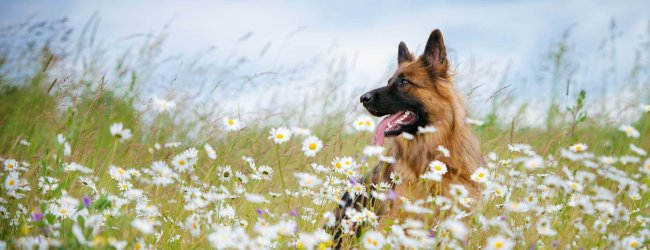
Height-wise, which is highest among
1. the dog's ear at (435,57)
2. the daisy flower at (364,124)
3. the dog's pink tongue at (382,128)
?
the daisy flower at (364,124)

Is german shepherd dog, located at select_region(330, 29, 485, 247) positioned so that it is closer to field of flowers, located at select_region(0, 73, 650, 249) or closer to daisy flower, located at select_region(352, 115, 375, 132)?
field of flowers, located at select_region(0, 73, 650, 249)

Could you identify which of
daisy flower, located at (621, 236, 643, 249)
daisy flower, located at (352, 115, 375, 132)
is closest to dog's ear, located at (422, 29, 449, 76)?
daisy flower, located at (352, 115, 375, 132)

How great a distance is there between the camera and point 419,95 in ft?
13.9

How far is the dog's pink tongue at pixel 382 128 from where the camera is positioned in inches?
155

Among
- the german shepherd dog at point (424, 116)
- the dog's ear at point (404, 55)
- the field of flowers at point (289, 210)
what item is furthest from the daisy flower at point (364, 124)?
the dog's ear at point (404, 55)

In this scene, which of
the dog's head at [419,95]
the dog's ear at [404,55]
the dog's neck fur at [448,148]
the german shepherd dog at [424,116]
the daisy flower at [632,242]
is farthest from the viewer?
the dog's ear at [404,55]

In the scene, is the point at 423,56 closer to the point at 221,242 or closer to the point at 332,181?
the point at 332,181

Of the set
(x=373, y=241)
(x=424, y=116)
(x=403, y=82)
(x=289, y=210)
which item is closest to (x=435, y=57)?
(x=403, y=82)

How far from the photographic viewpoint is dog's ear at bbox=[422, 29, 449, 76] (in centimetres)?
420

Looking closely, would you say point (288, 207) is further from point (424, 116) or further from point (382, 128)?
point (424, 116)

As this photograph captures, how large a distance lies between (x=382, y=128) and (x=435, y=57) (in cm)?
72

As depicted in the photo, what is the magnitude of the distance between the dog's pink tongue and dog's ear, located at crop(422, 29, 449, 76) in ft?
1.42

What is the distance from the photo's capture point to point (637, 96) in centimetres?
687

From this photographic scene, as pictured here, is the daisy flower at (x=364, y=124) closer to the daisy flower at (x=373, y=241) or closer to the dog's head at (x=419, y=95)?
the daisy flower at (x=373, y=241)
